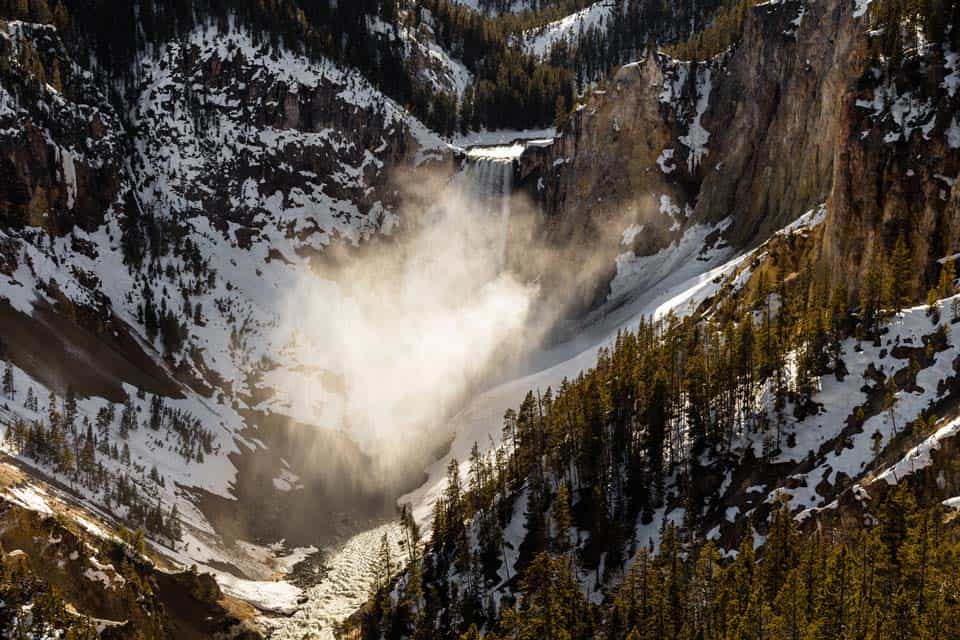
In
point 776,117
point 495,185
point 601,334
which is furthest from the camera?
point 495,185

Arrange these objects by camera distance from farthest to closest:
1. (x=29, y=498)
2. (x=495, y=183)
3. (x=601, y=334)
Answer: (x=495, y=183), (x=601, y=334), (x=29, y=498)

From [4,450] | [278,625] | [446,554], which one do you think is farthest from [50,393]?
[446,554]

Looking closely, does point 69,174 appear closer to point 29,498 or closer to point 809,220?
point 29,498

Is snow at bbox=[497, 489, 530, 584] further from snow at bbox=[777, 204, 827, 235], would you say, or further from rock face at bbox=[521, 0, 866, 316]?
rock face at bbox=[521, 0, 866, 316]

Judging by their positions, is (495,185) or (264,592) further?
(495,185)

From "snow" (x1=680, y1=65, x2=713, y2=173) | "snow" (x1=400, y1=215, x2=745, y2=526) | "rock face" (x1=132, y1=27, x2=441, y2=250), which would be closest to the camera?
"snow" (x1=400, y1=215, x2=745, y2=526)

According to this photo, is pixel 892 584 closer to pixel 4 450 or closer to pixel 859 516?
pixel 859 516

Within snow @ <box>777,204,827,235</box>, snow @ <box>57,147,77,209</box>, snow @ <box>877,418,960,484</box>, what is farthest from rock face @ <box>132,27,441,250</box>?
snow @ <box>877,418,960,484</box>

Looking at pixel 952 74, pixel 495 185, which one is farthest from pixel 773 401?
pixel 495 185

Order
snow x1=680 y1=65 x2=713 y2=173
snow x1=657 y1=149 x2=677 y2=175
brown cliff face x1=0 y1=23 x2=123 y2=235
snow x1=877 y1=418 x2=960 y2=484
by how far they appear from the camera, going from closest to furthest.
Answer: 1. snow x1=877 y1=418 x2=960 y2=484
2. brown cliff face x1=0 y1=23 x2=123 y2=235
3. snow x1=680 y1=65 x2=713 y2=173
4. snow x1=657 y1=149 x2=677 y2=175
